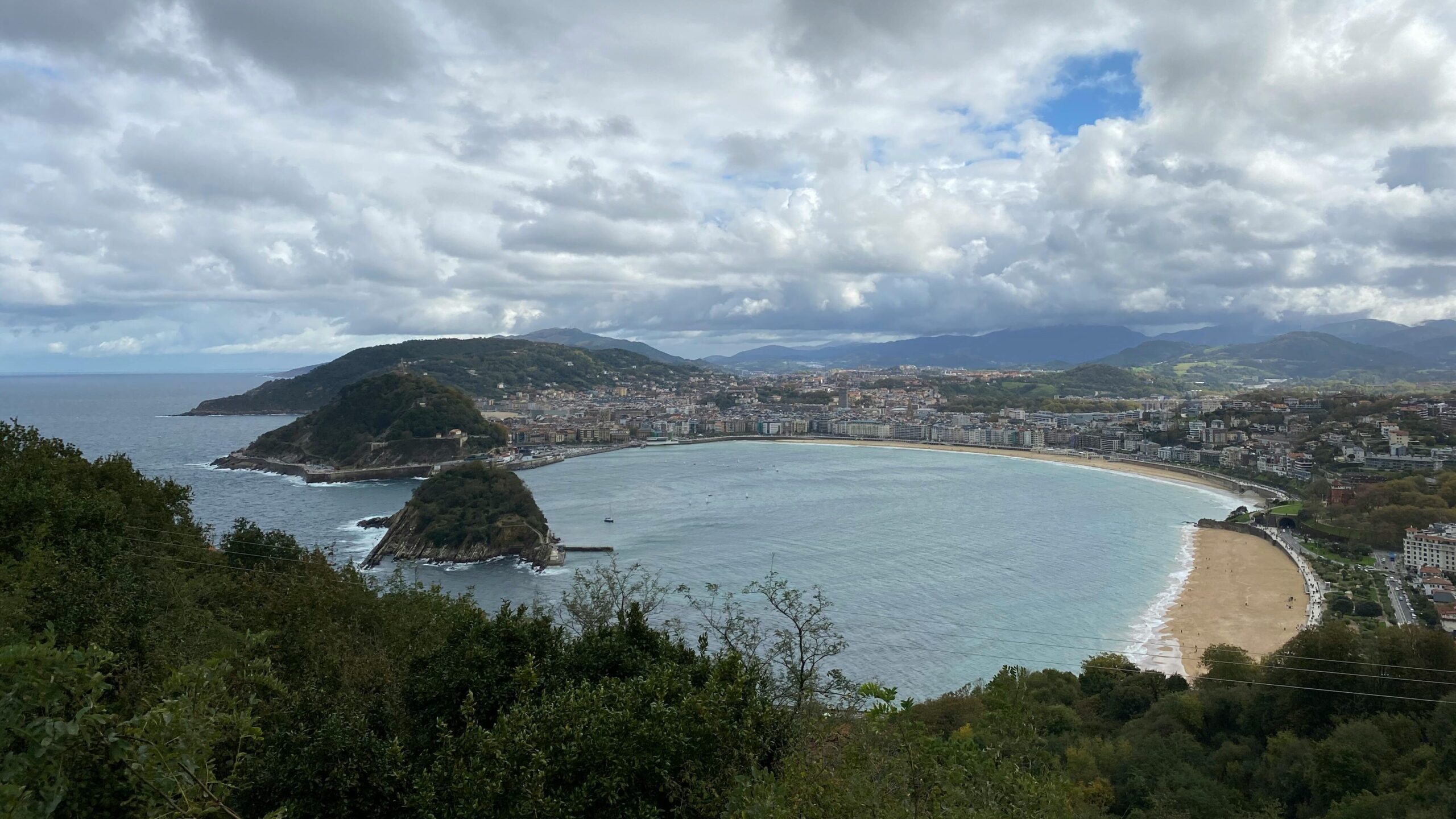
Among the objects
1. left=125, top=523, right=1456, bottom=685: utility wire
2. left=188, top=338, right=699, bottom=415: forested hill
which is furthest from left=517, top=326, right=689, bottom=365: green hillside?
left=125, top=523, right=1456, bottom=685: utility wire

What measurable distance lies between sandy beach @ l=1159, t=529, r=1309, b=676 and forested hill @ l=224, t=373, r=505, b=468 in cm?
3220

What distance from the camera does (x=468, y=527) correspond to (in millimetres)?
22672

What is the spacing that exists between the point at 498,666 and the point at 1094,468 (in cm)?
4355

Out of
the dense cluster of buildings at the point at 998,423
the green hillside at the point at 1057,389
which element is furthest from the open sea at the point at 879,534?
the green hillside at the point at 1057,389

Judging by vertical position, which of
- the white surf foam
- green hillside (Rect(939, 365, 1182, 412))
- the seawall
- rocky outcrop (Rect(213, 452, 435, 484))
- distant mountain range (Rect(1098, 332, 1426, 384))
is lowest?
the white surf foam

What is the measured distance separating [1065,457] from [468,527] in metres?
38.0

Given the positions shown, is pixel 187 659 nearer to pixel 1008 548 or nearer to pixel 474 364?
pixel 1008 548

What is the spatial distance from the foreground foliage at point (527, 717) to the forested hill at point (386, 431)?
28714 millimetres

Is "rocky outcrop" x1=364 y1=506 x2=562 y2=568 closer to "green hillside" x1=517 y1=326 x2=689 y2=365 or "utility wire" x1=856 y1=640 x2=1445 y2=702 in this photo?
"utility wire" x1=856 y1=640 x2=1445 y2=702

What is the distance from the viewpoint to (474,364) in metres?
73.4

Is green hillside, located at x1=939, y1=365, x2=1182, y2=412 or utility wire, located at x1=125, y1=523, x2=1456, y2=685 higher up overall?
green hillside, located at x1=939, y1=365, x2=1182, y2=412

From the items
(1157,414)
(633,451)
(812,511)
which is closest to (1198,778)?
(812,511)

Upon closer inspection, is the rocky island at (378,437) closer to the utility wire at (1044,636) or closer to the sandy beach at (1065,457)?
the sandy beach at (1065,457)

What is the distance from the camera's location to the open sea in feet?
49.7
